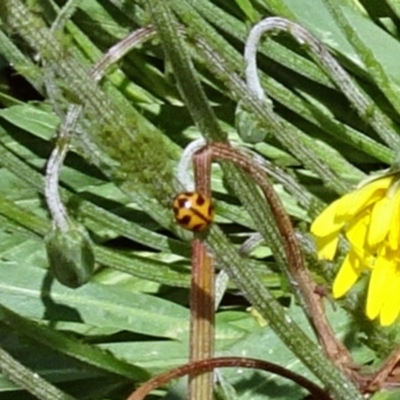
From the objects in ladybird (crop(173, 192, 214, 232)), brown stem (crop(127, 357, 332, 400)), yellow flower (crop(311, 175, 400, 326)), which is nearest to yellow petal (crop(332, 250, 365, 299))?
yellow flower (crop(311, 175, 400, 326))

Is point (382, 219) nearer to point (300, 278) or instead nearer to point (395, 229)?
point (395, 229)

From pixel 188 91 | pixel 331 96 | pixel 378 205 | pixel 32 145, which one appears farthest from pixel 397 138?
pixel 32 145

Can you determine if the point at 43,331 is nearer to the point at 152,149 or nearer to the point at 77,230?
the point at 77,230

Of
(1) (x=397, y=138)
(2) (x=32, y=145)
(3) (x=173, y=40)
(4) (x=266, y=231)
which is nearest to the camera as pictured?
(3) (x=173, y=40)

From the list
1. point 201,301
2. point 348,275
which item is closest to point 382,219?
point 348,275

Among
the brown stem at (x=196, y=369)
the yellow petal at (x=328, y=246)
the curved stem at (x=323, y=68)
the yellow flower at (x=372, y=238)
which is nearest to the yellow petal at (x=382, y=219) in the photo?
the yellow flower at (x=372, y=238)

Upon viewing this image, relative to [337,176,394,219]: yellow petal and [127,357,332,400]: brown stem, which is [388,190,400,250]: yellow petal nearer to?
[337,176,394,219]: yellow petal

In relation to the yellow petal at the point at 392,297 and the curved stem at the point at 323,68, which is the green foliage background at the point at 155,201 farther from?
the yellow petal at the point at 392,297
